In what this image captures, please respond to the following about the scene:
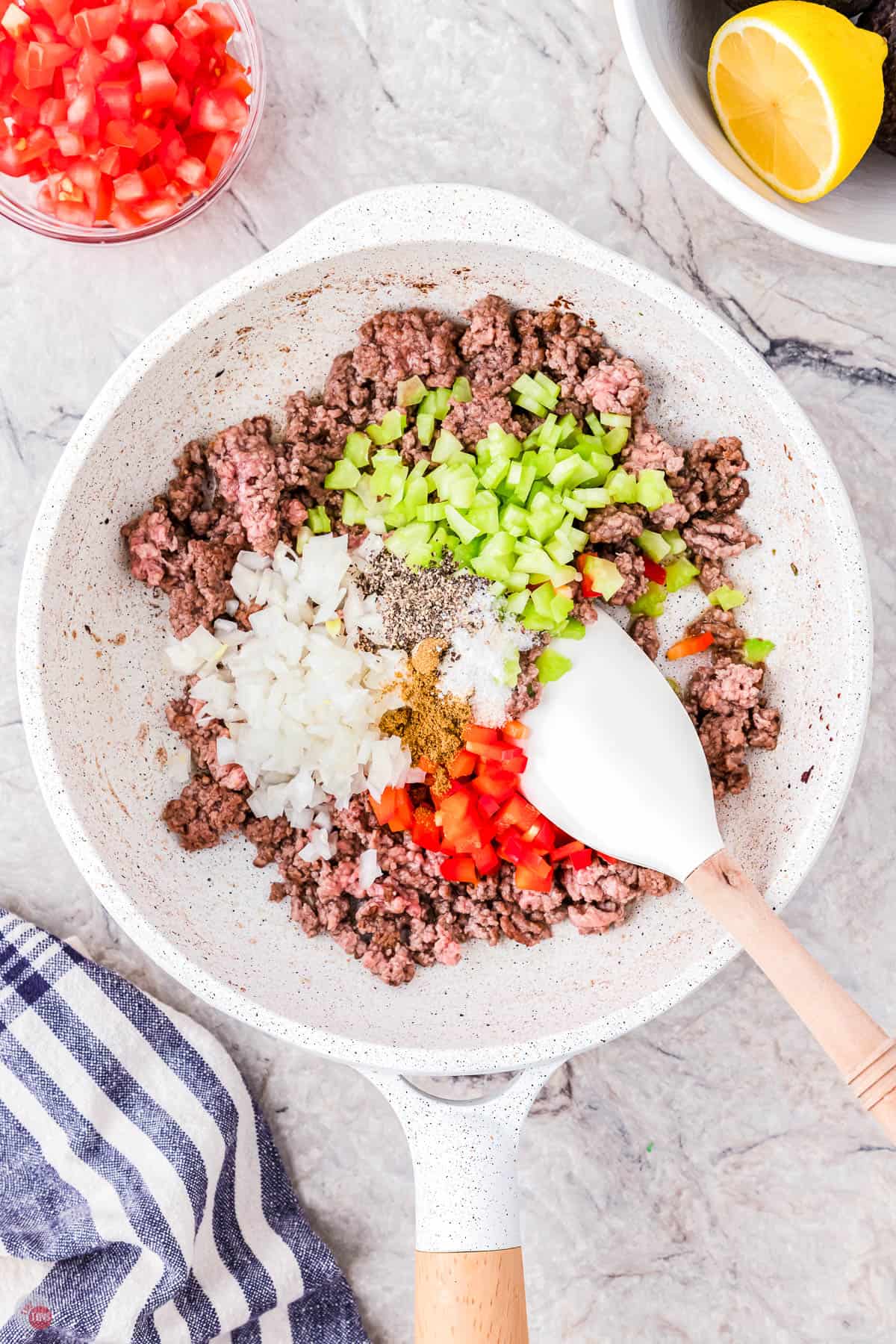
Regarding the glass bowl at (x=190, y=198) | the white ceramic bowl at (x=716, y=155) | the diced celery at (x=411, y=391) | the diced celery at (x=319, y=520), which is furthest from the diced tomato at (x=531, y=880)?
the glass bowl at (x=190, y=198)

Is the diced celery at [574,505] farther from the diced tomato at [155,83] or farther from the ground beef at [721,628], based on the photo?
the diced tomato at [155,83]

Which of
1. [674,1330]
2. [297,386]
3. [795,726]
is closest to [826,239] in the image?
[795,726]

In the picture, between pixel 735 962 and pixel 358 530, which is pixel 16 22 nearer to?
pixel 358 530

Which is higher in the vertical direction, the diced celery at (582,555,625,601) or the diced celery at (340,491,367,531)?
the diced celery at (582,555,625,601)

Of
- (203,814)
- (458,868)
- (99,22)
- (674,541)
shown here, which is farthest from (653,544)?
(99,22)

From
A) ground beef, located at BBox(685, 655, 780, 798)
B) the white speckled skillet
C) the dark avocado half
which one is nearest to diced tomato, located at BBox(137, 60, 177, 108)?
the white speckled skillet

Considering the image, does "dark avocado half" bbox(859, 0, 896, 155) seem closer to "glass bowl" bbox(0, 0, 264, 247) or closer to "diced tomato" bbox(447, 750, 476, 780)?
"glass bowl" bbox(0, 0, 264, 247)
